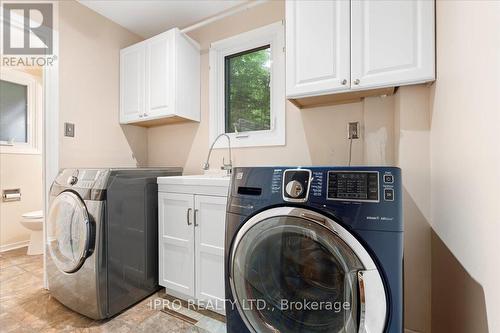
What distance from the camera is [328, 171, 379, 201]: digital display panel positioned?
0.80 m

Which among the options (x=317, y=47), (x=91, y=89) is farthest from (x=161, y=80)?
(x=317, y=47)

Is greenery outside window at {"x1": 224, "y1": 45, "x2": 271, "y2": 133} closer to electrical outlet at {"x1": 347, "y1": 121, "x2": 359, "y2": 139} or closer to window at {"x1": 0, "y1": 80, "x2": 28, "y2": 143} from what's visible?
electrical outlet at {"x1": 347, "y1": 121, "x2": 359, "y2": 139}

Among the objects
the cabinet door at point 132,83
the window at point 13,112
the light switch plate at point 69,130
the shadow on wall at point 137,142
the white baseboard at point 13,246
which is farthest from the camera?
the window at point 13,112

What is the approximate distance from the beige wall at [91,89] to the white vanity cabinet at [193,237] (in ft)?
2.98

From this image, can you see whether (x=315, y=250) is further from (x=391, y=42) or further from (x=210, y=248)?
(x=391, y=42)

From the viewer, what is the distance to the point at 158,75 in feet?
7.00

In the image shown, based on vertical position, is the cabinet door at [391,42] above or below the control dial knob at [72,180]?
above

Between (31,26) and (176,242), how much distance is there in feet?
6.69

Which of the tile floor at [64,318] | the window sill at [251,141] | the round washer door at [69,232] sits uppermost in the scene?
the window sill at [251,141]

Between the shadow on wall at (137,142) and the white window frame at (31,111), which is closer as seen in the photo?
the shadow on wall at (137,142)

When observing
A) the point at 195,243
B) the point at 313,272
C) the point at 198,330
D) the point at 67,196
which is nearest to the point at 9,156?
the point at 67,196

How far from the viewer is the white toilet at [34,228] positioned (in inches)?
99.8

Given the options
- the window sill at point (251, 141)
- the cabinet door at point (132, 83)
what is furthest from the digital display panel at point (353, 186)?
the cabinet door at point (132, 83)

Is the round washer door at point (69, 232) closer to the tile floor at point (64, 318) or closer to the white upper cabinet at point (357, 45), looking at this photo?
the tile floor at point (64, 318)
